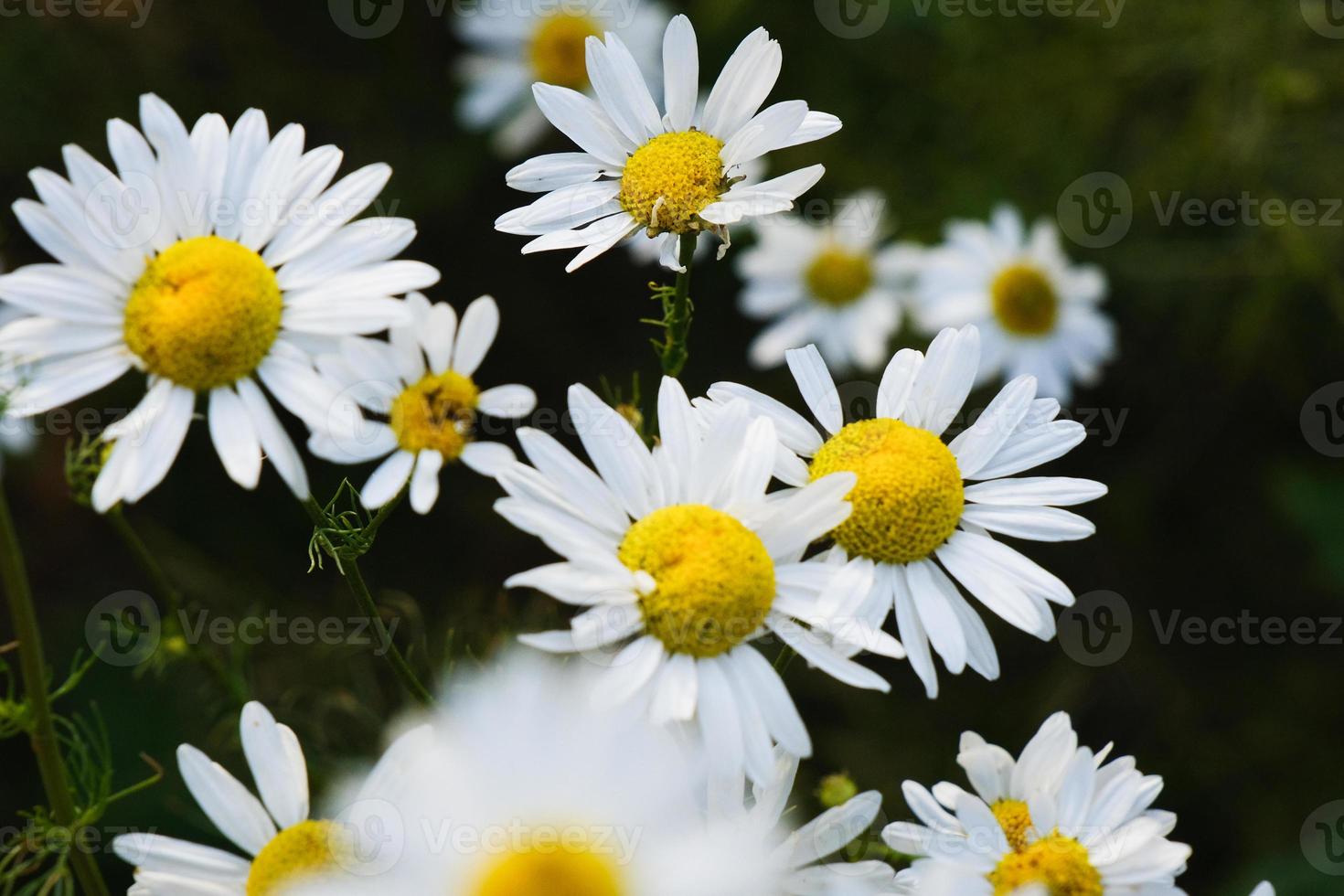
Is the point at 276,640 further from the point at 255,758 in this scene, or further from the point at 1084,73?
the point at 1084,73

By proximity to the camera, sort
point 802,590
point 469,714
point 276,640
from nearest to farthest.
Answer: point 469,714, point 802,590, point 276,640

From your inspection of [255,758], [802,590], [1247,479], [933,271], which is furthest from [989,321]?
[255,758]

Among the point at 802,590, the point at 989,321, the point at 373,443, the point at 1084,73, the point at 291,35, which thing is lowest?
the point at 802,590

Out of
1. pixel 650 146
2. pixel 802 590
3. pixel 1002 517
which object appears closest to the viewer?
pixel 802 590
